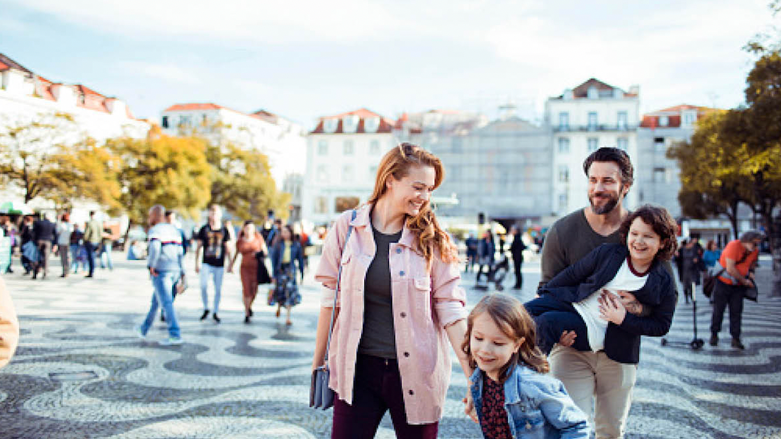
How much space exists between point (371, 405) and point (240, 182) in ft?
141

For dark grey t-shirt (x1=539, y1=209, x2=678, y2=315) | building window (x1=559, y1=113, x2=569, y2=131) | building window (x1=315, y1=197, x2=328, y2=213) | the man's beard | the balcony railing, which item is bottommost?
dark grey t-shirt (x1=539, y1=209, x2=678, y2=315)

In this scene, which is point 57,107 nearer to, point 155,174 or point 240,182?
point 155,174

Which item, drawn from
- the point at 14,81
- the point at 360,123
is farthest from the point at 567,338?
the point at 360,123

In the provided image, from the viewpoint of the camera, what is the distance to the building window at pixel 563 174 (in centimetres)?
5394

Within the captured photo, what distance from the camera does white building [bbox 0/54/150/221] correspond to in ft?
52.0

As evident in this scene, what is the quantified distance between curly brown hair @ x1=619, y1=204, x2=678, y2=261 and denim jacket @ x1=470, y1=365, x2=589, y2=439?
94 centimetres

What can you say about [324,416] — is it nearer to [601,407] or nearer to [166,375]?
[166,375]

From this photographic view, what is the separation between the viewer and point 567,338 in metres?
2.83

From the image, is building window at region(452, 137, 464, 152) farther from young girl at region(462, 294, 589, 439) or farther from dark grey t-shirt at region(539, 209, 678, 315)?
young girl at region(462, 294, 589, 439)

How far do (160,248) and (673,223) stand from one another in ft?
21.1

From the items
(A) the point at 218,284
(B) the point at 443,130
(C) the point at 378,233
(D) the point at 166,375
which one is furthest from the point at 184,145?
(C) the point at 378,233

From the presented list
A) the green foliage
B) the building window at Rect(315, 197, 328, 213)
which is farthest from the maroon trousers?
the building window at Rect(315, 197, 328, 213)

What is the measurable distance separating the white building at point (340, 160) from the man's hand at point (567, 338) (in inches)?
2267

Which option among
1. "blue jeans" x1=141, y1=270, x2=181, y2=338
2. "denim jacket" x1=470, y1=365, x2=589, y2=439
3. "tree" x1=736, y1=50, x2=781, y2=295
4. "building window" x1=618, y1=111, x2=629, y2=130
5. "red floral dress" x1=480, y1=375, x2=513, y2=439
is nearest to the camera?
"denim jacket" x1=470, y1=365, x2=589, y2=439
